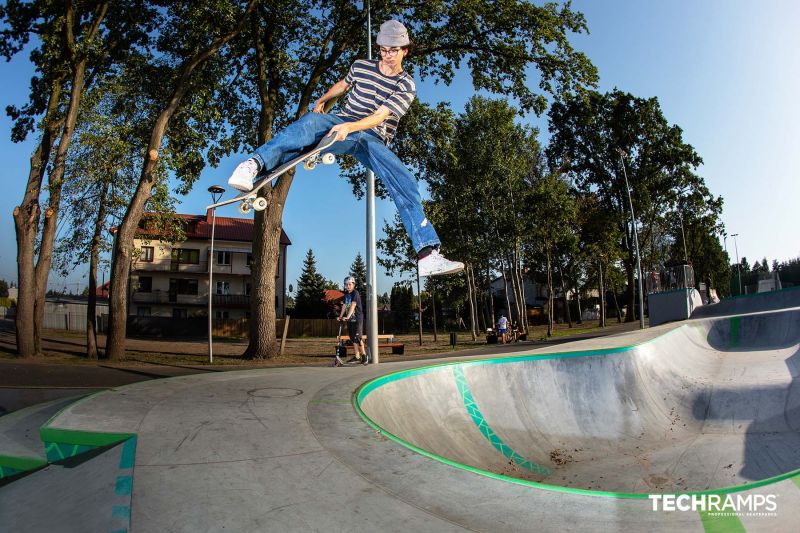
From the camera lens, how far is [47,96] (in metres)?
15.4

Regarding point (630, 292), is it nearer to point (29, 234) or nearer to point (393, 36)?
point (29, 234)

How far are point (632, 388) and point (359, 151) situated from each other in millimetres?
4937

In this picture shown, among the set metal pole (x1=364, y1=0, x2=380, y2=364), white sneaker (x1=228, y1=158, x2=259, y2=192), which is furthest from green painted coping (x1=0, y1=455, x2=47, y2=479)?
metal pole (x1=364, y1=0, x2=380, y2=364)

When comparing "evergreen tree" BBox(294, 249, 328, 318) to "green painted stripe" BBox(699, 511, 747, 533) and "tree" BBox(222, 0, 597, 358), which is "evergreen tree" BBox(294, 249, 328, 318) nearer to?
"tree" BBox(222, 0, 597, 358)

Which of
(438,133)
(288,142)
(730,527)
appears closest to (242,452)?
(730,527)

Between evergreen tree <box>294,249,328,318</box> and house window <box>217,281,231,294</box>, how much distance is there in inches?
438

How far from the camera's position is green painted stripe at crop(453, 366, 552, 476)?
5109 millimetres

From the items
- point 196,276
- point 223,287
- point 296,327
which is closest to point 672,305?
point 296,327

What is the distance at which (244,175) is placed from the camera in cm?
472

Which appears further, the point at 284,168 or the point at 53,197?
the point at 53,197

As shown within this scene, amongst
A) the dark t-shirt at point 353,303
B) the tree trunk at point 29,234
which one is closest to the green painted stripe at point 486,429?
the dark t-shirt at point 353,303

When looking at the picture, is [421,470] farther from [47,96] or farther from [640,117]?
[640,117]

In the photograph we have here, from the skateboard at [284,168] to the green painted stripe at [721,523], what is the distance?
14.1ft

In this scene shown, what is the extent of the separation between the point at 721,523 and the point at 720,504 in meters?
0.13
